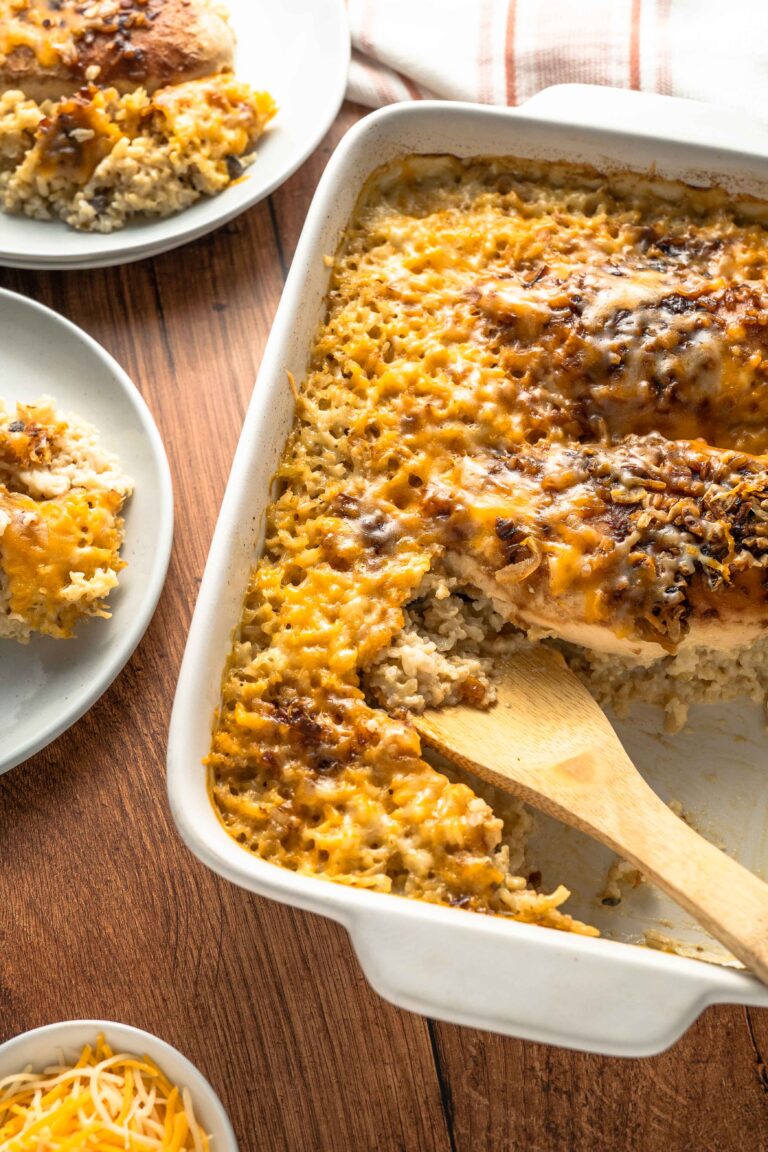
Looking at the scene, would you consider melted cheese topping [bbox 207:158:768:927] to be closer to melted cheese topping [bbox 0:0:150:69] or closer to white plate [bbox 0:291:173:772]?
white plate [bbox 0:291:173:772]

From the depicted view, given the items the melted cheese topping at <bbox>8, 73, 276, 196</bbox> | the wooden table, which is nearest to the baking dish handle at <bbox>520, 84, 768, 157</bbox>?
the melted cheese topping at <bbox>8, 73, 276, 196</bbox>

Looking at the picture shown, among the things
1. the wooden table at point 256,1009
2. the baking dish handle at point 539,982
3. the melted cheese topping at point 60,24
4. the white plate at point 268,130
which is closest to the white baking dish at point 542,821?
the baking dish handle at point 539,982

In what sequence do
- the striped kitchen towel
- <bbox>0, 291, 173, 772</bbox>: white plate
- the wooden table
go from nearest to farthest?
the wooden table, <bbox>0, 291, 173, 772</bbox>: white plate, the striped kitchen towel

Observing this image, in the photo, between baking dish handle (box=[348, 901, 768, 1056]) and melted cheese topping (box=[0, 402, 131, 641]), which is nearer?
baking dish handle (box=[348, 901, 768, 1056])

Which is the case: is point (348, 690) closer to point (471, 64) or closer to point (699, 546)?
point (699, 546)

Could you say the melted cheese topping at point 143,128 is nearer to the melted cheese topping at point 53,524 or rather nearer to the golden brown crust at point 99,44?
the golden brown crust at point 99,44

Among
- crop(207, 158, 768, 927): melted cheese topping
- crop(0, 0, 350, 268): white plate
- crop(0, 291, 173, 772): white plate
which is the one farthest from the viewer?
crop(0, 0, 350, 268): white plate

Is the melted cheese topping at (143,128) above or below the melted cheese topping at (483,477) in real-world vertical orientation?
above
